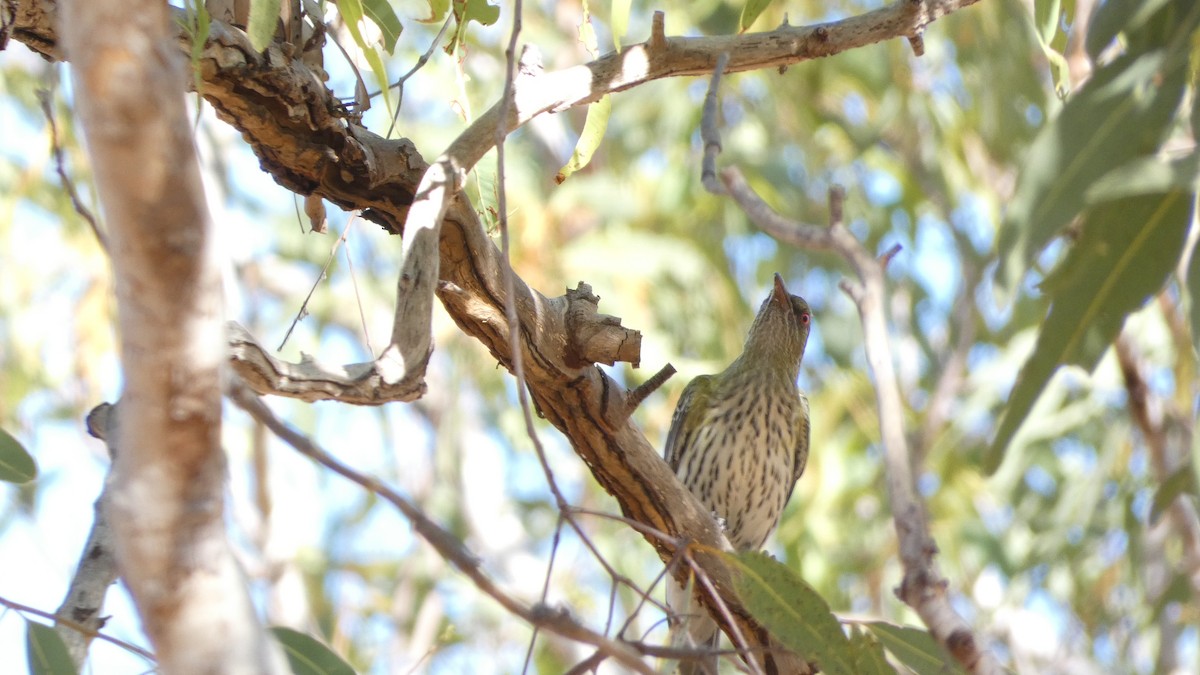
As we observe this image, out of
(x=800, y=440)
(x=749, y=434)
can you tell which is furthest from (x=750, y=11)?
(x=800, y=440)

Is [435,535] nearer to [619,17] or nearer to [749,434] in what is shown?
[619,17]

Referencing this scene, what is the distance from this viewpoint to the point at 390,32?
2229 mm

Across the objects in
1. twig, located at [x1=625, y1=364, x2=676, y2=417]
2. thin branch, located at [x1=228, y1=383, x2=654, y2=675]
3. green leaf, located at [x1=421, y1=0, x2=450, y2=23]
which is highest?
green leaf, located at [x1=421, y1=0, x2=450, y2=23]

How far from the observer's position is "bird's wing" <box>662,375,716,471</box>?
4273 mm

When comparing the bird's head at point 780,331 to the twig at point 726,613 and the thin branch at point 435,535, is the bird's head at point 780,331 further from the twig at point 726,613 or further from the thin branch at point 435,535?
the thin branch at point 435,535

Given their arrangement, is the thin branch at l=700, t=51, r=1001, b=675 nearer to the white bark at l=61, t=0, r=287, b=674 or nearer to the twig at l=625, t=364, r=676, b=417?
the twig at l=625, t=364, r=676, b=417

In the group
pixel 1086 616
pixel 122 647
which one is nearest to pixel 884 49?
pixel 1086 616

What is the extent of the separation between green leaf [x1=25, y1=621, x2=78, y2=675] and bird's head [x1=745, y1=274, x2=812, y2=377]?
2.78 m

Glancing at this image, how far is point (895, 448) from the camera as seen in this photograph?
1.79 metres

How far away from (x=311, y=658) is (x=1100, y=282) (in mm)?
1447

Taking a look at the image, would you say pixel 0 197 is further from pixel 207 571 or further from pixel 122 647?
pixel 207 571

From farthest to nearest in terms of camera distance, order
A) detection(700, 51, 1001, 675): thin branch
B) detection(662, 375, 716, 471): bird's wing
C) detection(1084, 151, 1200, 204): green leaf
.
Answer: detection(662, 375, 716, 471): bird's wing, detection(1084, 151, 1200, 204): green leaf, detection(700, 51, 1001, 675): thin branch

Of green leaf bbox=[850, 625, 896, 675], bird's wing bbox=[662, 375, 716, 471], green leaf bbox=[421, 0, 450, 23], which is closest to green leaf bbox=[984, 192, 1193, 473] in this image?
green leaf bbox=[850, 625, 896, 675]

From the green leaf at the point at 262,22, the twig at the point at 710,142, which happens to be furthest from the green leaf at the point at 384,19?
the twig at the point at 710,142
